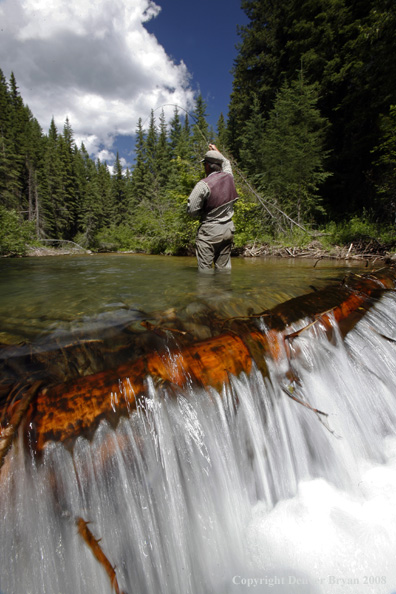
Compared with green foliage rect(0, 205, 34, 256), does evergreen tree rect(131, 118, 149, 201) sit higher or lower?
higher

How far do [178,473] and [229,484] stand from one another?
1.26 feet

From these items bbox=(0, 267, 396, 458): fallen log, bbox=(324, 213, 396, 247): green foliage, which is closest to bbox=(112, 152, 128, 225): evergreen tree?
bbox=(324, 213, 396, 247): green foliage

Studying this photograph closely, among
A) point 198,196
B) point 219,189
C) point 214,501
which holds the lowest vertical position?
point 214,501

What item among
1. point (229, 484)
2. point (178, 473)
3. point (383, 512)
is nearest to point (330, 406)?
point (383, 512)

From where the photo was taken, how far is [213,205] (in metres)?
5.29

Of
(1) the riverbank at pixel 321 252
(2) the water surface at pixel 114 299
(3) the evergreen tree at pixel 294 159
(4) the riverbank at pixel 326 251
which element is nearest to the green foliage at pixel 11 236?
(2) the water surface at pixel 114 299

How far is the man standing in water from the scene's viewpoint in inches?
201

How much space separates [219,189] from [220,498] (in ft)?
15.8

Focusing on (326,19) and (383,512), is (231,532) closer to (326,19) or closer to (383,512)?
(383,512)

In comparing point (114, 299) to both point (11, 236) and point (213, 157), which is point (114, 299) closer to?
point (213, 157)

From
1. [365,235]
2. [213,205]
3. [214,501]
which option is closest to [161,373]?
[214,501]

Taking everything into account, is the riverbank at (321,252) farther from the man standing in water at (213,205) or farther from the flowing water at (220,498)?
the flowing water at (220,498)

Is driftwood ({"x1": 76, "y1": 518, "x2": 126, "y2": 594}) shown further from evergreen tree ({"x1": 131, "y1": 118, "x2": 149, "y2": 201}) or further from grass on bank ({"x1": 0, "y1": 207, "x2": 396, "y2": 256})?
evergreen tree ({"x1": 131, "y1": 118, "x2": 149, "y2": 201})

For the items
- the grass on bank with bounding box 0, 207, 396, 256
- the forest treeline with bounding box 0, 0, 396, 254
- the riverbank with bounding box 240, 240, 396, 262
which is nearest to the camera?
the riverbank with bounding box 240, 240, 396, 262
